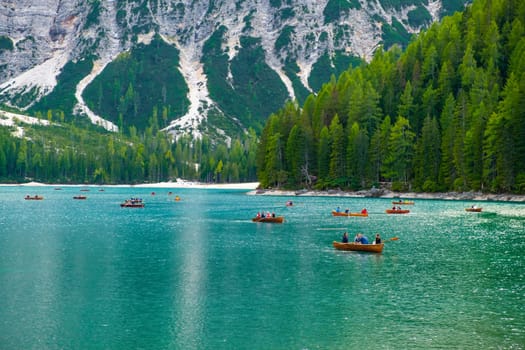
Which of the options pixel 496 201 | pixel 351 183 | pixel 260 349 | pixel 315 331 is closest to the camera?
pixel 260 349

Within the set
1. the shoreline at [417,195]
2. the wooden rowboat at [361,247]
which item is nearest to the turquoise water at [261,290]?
the wooden rowboat at [361,247]

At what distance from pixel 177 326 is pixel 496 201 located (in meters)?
129

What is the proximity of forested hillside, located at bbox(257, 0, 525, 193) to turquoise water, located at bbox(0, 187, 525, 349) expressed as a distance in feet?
192

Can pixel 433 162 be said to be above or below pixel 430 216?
above

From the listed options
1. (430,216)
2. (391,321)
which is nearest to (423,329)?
(391,321)

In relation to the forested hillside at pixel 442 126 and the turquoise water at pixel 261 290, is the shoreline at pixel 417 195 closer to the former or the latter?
the forested hillside at pixel 442 126

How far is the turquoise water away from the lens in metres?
34.1

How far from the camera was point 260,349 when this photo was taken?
31750mm

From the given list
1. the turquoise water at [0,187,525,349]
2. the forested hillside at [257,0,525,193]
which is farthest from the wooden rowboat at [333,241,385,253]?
the forested hillside at [257,0,525,193]

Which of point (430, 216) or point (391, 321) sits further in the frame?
point (430, 216)

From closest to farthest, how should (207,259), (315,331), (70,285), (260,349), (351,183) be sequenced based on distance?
(260,349) < (315,331) < (70,285) < (207,259) < (351,183)

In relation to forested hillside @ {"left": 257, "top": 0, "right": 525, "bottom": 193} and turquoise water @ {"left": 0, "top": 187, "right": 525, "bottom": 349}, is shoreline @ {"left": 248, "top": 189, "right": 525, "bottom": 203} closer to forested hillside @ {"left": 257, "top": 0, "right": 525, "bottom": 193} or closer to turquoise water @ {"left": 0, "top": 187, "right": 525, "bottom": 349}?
forested hillside @ {"left": 257, "top": 0, "right": 525, "bottom": 193}

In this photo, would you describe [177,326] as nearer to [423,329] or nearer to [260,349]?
[260,349]

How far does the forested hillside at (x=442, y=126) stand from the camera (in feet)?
471
